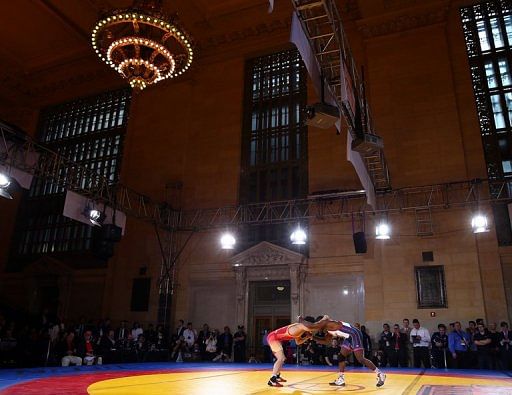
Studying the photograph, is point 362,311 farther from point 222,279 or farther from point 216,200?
point 216,200

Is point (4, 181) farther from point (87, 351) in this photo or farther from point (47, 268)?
point (47, 268)

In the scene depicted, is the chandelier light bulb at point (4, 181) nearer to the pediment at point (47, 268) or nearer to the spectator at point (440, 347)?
the pediment at point (47, 268)

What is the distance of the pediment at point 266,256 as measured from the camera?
1788 centimetres

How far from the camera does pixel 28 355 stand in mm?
13227

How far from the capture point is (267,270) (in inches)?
725

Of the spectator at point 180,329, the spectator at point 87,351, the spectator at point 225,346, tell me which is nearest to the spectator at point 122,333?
the spectator at point 180,329

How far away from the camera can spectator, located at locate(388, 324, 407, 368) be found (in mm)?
14445

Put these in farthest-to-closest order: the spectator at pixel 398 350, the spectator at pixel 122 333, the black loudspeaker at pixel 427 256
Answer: the spectator at pixel 122 333, the black loudspeaker at pixel 427 256, the spectator at pixel 398 350

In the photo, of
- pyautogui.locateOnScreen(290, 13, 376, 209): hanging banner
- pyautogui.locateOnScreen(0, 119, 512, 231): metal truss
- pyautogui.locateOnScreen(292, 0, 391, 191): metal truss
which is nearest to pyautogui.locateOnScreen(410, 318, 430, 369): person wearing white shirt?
pyautogui.locateOnScreen(0, 119, 512, 231): metal truss

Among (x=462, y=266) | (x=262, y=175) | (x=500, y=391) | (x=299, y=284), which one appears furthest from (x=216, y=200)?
(x=500, y=391)

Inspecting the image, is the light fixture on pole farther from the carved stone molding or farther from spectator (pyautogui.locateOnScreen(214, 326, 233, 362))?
the carved stone molding

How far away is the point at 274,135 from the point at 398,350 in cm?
1049

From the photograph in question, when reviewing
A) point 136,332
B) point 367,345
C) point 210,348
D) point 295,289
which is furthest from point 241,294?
point 367,345

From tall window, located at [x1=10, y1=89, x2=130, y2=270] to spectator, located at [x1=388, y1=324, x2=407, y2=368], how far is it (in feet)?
47.0
